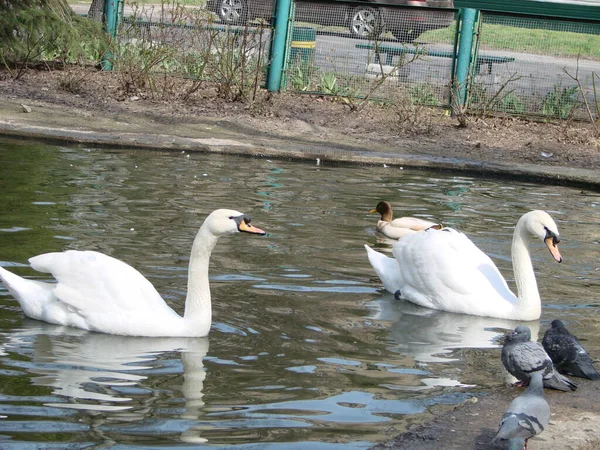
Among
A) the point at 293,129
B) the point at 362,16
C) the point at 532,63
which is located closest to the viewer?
the point at 293,129

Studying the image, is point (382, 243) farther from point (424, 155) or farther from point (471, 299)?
point (424, 155)

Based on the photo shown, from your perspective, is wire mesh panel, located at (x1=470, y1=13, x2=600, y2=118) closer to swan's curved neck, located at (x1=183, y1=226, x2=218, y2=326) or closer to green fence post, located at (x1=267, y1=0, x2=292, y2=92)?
green fence post, located at (x1=267, y1=0, x2=292, y2=92)

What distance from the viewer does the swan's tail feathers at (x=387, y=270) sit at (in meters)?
7.84

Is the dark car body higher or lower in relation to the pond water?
higher

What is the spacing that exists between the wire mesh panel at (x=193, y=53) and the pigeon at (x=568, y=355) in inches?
380

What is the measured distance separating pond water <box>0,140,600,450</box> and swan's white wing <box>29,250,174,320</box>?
185 millimetres

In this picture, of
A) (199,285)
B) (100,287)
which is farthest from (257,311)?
(100,287)

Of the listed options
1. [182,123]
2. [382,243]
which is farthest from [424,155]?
[382,243]

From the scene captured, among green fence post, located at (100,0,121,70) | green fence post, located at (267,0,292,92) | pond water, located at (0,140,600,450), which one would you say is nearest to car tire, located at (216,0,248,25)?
green fence post, located at (267,0,292,92)

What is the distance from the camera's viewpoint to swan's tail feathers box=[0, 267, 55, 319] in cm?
627

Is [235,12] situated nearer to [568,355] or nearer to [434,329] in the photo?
[434,329]

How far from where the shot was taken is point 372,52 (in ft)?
52.4

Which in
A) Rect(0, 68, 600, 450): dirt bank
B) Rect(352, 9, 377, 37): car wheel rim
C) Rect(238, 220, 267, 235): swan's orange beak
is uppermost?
Rect(352, 9, 377, 37): car wheel rim

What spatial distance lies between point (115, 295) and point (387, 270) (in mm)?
2447
